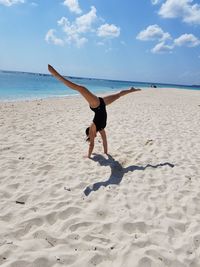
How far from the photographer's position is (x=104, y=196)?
411cm

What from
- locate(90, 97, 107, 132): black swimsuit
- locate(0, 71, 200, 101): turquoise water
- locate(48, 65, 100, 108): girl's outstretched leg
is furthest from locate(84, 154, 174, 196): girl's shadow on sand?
locate(0, 71, 200, 101): turquoise water

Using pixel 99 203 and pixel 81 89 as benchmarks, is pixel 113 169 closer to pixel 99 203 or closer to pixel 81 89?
pixel 99 203

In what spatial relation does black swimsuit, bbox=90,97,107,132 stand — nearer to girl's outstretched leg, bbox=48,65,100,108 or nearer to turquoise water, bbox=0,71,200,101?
girl's outstretched leg, bbox=48,65,100,108

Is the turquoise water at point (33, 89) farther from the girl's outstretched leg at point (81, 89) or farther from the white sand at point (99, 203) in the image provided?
the girl's outstretched leg at point (81, 89)

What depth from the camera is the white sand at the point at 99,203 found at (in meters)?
2.91

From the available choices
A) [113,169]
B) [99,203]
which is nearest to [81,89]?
[113,169]

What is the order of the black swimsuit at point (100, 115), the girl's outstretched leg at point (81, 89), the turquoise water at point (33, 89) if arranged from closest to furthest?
the girl's outstretched leg at point (81, 89), the black swimsuit at point (100, 115), the turquoise water at point (33, 89)

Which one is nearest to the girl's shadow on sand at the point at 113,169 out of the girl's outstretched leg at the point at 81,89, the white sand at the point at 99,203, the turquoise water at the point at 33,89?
the white sand at the point at 99,203

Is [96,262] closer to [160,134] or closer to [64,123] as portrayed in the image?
[160,134]

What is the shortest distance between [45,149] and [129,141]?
2.16m

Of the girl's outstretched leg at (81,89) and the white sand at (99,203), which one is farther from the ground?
the girl's outstretched leg at (81,89)

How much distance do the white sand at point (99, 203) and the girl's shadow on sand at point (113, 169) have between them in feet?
0.05

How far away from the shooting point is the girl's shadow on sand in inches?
175

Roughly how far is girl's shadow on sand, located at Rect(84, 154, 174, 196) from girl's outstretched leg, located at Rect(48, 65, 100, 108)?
111 centimetres
